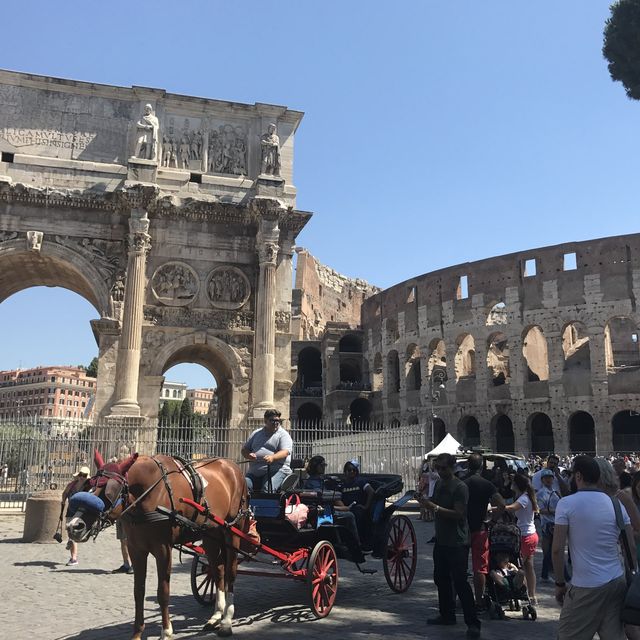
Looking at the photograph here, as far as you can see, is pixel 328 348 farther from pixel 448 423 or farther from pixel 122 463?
pixel 122 463

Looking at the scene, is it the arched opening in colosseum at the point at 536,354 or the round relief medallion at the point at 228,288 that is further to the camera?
the arched opening in colosseum at the point at 536,354

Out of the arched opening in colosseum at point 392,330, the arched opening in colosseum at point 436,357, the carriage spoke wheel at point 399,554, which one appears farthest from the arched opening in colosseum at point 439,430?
the carriage spoke wheel at point 399,554

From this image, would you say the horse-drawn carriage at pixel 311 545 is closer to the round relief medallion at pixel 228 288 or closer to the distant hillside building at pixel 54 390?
the round relief medallion at pixel 228 288

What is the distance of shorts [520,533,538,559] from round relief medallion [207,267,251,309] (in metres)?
11.5

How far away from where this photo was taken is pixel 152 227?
55.5 ft

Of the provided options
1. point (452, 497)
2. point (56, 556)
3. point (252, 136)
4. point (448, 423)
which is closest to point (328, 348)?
point (448, 423)

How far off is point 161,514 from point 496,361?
36.3 metres

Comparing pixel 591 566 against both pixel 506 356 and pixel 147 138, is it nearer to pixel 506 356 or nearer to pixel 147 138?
pixel 147 138

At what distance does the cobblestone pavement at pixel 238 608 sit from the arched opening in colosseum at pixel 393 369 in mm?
33122

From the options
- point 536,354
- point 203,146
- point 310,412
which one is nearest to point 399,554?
point 203,146

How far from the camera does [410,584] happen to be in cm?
739

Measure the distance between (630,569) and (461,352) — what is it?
36057mm

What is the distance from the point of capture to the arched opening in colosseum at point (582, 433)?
108ft

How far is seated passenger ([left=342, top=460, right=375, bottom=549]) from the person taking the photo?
22.7 ft
